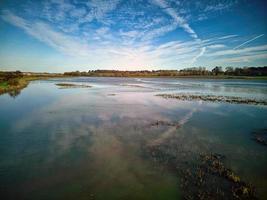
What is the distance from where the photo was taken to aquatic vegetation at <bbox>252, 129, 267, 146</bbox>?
10.4m

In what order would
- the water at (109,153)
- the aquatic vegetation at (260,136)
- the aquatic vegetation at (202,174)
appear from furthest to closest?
the aquatic vegetation at (260,136) → the water at (109,153) → the aquatic vegetation at (202,174)

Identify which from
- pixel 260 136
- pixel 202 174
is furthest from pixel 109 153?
pixel 260 136

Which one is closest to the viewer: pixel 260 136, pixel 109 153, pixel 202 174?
pixel 202 174

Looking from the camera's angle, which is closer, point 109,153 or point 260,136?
point 109,153

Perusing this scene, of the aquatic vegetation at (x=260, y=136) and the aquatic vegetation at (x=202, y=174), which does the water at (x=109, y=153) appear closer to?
the aquatic vegetation at (x=202, y=174)

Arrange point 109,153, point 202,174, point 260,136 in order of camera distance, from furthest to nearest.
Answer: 1. point 260,136
2. point 109,153
3. point 202,174

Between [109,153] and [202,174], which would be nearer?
[202,174]

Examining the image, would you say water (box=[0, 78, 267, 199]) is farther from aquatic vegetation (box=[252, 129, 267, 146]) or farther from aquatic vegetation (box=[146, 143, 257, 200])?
aquatic vegetation (box=[252, 129, 267, 146])

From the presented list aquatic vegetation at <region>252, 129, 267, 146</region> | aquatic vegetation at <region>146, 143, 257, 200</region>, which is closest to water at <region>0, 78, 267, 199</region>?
aquatic vegetation at <region>146, 143, 257, 200</region>

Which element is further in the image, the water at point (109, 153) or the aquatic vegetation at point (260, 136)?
the aquatic vegetation at point (260, 136)

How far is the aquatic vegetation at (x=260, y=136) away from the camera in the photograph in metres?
10.4

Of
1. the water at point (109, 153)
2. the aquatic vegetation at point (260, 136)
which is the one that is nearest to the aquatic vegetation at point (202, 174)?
the water at point (109, 153)

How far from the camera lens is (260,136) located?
11.3 metres

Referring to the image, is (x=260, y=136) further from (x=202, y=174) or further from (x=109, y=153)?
(x=109, y=153)
